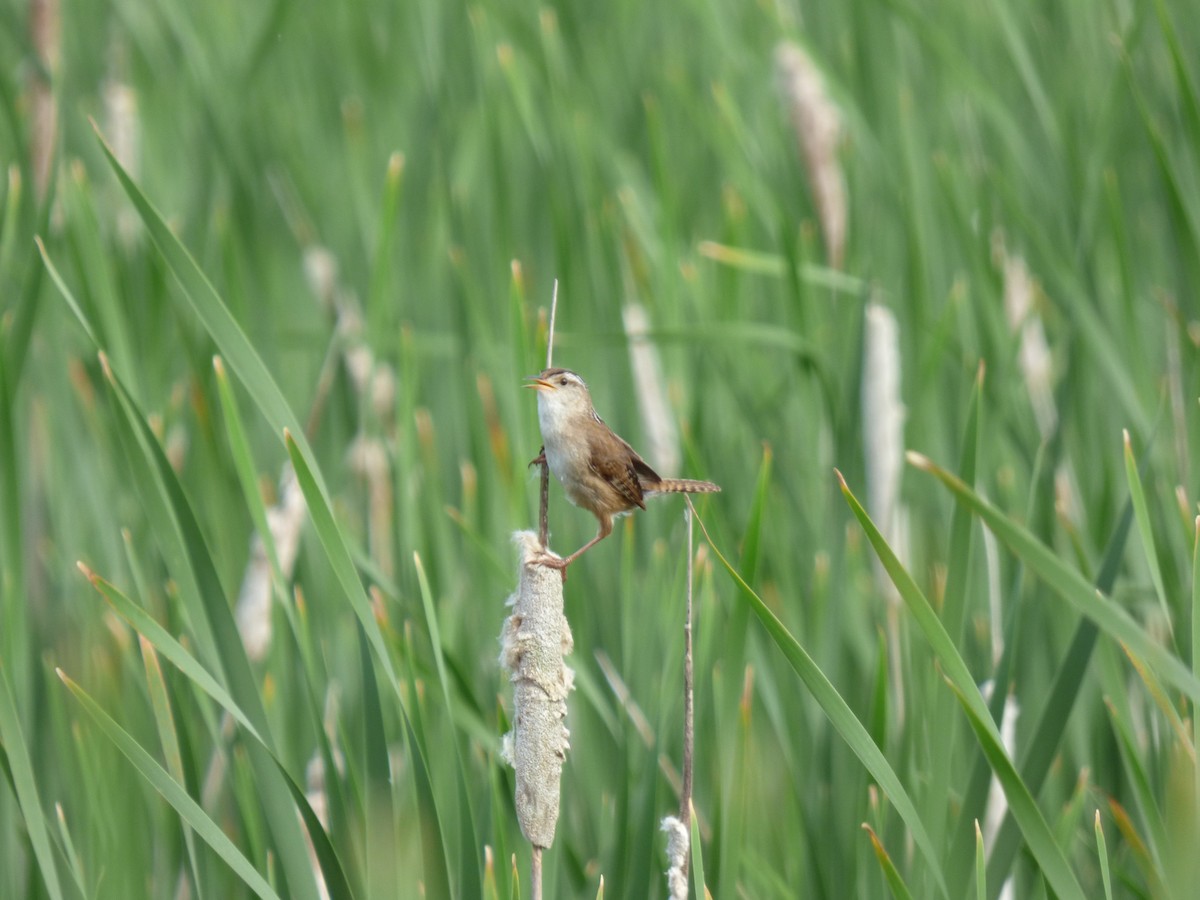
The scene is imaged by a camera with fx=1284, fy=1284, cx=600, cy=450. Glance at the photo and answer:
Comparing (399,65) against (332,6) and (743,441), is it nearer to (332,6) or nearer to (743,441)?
(332,6)

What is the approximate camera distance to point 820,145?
2615 millimetres

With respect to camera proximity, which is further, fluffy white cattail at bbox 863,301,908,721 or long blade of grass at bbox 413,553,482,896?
fluffy white cattail at bbox 863,301,908,721

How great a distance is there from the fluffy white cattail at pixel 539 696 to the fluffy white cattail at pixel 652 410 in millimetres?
1124

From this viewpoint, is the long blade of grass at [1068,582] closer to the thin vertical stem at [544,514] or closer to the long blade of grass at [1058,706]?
the long blade of grass at [1058,706]

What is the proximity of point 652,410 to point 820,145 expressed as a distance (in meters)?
0.69

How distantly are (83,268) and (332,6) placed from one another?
2.39 m

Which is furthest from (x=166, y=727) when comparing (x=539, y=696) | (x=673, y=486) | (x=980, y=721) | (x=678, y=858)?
(x=980, y=721)

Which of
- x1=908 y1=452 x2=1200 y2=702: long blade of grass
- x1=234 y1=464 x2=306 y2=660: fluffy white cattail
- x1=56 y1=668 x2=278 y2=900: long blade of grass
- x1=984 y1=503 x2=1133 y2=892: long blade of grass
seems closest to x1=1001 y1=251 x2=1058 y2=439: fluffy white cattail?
x1=984 y1=503 x2=1133 y2=892: long blade of grass

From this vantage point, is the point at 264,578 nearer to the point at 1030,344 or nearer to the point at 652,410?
the point at 652,410

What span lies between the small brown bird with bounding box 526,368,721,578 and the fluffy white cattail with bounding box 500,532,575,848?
32 cm

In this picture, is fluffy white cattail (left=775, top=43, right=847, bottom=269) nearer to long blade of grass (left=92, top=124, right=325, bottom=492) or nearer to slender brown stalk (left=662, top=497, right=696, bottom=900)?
slender brown stalk (left=662, top=497, right=696, bottom=900)

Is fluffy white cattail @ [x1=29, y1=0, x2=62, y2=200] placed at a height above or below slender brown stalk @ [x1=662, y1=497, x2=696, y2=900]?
above

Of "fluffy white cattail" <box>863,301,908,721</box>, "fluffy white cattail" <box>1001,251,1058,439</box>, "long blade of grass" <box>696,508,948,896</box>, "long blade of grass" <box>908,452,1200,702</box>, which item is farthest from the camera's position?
"fluffy white cattail" <box>1001,251,1058,439</box>

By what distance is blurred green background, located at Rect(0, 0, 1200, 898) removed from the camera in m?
1.28
